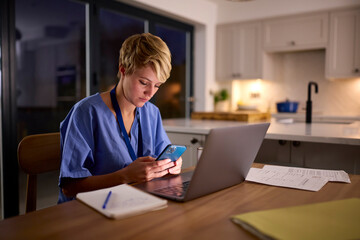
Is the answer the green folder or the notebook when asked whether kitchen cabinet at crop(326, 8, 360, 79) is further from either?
the notebook

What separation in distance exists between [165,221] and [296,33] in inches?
168

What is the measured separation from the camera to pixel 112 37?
15.3 feet

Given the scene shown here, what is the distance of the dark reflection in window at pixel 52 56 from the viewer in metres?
3.87

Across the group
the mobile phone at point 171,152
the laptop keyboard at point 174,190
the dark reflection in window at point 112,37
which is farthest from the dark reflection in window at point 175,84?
the laptop keyboard at point 174,190

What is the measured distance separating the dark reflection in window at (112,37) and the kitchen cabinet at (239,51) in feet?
4.54

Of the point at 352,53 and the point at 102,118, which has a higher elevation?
the point at 352,53

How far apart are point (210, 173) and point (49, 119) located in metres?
4.89

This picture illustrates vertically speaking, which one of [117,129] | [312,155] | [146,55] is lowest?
[312,155]

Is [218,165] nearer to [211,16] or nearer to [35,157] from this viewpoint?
[35,157]

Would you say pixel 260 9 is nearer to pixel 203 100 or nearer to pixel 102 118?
pixel 203 100

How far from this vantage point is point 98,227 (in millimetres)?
691

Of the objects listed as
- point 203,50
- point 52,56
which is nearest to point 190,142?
point 203,50

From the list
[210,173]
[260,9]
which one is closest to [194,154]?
[210,173]

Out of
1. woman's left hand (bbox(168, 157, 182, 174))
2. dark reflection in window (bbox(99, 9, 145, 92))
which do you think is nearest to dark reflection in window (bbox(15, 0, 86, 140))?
dark reflection in window (bbox(99, 9, 145, 92))
